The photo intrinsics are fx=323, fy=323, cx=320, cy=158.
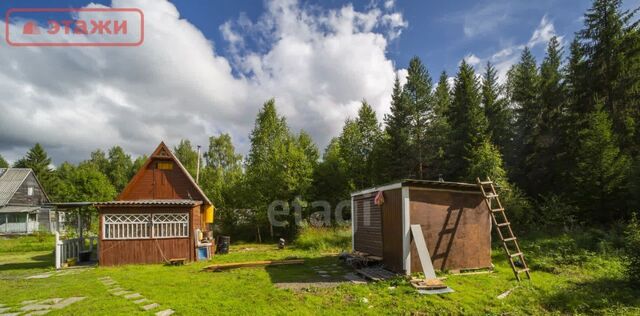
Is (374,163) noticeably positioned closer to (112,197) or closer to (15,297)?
(15,297)

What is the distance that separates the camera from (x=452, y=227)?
390 inches

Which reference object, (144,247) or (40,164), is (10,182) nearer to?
(40,164)

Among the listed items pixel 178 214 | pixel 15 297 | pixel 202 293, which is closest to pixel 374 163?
pixel 178 214

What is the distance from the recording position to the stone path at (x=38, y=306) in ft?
21.6

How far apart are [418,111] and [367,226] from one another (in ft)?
48.3

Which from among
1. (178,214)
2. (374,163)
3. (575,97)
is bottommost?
(178,214)

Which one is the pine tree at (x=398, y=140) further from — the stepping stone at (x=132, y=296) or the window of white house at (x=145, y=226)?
the stepping stone at (x=132, y=296)

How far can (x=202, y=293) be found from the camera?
25.6 ft

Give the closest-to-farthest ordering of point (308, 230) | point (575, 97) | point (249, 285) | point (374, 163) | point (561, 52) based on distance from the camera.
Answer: point (249, 285)
point (308, 230)
point (575, 97)
point (561, 52)
point (374, 163)

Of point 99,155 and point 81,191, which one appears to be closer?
point 81,191

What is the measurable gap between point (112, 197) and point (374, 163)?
25237mm

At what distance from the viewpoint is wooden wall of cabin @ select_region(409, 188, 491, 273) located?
950 cm

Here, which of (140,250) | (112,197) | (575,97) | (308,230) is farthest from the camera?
(112,197)

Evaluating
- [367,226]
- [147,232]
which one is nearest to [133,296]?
[147,232]
